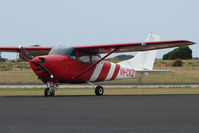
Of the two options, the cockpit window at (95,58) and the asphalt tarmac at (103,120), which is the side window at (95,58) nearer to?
the cockpit window at (95,58)

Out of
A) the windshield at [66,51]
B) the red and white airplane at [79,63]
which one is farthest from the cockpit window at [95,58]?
the windshield at [66,51]

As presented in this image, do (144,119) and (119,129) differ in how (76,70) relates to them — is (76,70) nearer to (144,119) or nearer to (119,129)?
(144,119)

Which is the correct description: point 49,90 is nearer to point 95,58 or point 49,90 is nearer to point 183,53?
point 95,58

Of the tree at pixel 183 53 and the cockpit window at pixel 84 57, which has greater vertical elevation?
the tree at pixel 183 53

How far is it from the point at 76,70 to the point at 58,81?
3.44ft

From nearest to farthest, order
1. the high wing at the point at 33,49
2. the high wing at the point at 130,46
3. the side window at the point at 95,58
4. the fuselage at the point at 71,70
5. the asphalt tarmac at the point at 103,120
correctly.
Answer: the asphalt tarmac at the point at 103,120 → the fuselage at the point at 71,70 → the high wing at the point at 130,46 → the side window at the point at 95,58 → the high wing at the point at 33,49

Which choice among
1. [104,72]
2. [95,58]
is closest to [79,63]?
[95,58]

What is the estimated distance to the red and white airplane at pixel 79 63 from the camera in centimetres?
2159

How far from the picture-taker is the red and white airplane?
2159cm

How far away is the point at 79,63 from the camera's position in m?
23.2

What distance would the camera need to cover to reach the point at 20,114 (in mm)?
12273

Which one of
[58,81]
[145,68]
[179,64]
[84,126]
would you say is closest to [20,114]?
[84,126]

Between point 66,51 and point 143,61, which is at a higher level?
A: point 66,51

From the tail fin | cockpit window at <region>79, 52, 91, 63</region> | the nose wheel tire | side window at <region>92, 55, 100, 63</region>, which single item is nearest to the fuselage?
cockpit window at <region>79, 52, 91, 63</region>
